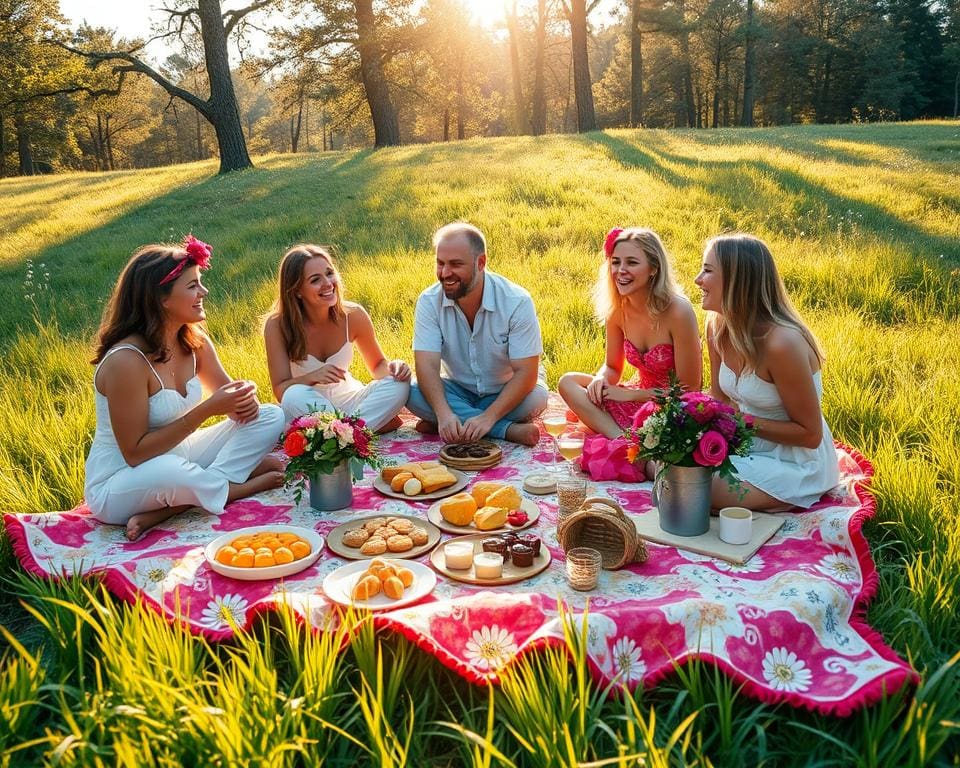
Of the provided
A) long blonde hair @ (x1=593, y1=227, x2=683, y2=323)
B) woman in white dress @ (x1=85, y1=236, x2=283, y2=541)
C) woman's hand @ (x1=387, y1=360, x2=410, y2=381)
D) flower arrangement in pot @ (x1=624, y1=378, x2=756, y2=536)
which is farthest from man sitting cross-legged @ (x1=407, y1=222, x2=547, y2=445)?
flower arrangement in pot @ (x1=624, y1=378, x2=756, y2=536)

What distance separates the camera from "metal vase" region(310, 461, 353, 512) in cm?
403

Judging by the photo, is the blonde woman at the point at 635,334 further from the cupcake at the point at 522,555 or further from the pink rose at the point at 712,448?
the cupcake at the point at 522,555

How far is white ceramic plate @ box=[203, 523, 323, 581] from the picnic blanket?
56 mm

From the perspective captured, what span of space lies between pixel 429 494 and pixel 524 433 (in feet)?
3.82

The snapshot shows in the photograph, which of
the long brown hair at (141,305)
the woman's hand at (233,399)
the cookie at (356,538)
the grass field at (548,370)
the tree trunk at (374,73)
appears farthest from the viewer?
the tree trunk at (374,73)

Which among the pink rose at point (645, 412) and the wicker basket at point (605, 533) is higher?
the pink rose at point (645, 412)

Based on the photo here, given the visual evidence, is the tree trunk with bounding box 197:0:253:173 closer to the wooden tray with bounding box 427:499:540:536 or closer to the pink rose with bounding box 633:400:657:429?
the wooden tray with bounding box 427:499:540:536

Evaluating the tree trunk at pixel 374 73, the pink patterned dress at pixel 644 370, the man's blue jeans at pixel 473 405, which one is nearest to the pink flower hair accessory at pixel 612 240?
the pink patterned dress at pixel 644 370

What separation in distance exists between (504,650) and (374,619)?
54 centimetres

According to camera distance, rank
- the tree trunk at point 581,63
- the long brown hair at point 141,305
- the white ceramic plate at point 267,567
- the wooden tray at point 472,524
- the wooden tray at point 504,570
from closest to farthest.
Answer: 1. the wooden tray at point 504,570
2. the white ceramic plate at point 267,567
3. the wooden tray at point 472,524
4. the long brown hair at point 141,305
5. the tree trunk at point 581,63

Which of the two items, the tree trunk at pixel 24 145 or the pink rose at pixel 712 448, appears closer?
the pink rose at pixel 712 448

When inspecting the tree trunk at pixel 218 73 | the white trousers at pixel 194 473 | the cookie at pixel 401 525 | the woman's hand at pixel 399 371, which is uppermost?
the tree trunk at pixel 218 73

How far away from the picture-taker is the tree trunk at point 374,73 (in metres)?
22.3

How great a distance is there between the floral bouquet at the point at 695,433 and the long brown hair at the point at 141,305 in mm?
2665
